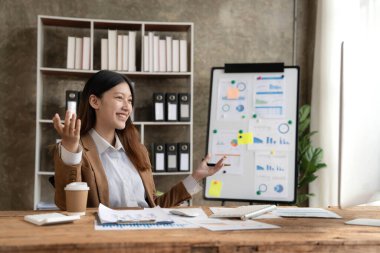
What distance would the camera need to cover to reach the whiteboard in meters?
2.94

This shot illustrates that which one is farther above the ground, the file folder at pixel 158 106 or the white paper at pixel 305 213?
the file folder at pixel 158 106

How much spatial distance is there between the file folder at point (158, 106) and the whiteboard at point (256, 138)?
1017 mm

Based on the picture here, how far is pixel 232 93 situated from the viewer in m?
3.05

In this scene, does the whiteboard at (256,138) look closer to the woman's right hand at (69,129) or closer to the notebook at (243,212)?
the notebook at (243,212)

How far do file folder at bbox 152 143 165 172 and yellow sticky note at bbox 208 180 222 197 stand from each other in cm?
104

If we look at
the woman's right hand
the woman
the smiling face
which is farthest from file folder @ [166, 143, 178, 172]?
the woman's right hand

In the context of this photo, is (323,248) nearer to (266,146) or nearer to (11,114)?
(266,146)

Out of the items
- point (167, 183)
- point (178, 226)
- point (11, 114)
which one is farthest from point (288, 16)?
point (178, 226)

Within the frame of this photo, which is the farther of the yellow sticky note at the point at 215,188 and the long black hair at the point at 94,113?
the yellow sticky note at the point at 215,188

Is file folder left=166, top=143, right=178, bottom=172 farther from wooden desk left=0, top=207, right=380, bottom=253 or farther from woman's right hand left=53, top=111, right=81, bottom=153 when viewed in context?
wooden desk left=0, top=207, right=380, bottom=253

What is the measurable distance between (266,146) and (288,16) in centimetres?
214

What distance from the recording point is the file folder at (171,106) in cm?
398

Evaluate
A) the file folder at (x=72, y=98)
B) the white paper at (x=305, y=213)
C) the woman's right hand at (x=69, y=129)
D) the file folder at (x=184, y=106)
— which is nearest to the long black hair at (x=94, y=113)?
the woman's right hand at (x=69, y=129)

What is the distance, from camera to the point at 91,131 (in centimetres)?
218
